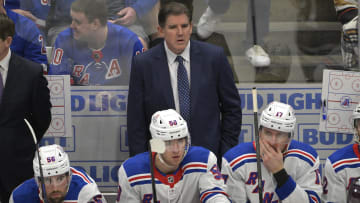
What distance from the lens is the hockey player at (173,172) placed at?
369 cm

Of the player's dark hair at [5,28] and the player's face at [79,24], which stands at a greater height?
the player's face at [79,24]

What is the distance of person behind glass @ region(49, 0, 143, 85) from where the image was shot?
5250 mm

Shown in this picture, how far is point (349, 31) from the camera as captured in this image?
17.4 ft

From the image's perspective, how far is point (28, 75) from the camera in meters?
4.39

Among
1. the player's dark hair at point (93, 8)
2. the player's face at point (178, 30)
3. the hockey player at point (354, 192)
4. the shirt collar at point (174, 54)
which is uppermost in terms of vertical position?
the player's dark hair at point (93, 8)

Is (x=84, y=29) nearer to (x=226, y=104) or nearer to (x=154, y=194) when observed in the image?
(x=226, y=104)

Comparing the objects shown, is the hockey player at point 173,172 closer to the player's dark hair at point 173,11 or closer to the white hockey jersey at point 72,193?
the white hockey jersey at point 72,193

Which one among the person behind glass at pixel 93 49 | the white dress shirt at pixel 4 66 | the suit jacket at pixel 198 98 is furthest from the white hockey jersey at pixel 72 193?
the person behind glass at pixel 93 49

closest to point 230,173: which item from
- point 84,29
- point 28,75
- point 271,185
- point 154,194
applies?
point 271,185

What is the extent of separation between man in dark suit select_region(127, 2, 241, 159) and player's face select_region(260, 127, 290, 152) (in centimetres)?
62

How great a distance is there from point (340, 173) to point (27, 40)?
251 cm

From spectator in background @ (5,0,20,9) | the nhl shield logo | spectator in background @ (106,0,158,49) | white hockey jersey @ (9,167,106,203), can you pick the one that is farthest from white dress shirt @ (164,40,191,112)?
spectator in background @ (5,0,20,9)

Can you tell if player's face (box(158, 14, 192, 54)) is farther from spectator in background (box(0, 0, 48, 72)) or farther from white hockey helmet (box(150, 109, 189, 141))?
spectator in background (box(0, 0, 48, 72))

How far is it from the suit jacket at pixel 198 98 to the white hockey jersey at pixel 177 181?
27.3 inches
